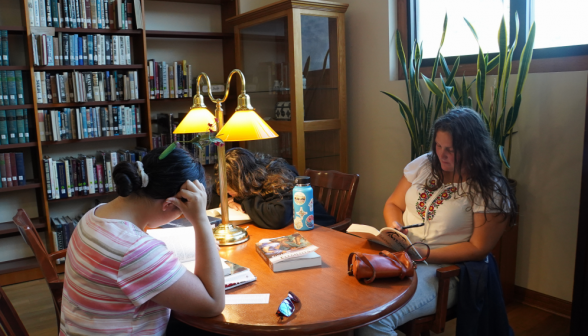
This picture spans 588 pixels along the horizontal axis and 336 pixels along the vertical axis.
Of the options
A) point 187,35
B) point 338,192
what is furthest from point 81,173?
point 338,192

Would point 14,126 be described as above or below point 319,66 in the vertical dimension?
below

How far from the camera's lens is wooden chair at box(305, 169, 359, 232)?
232 centimetres

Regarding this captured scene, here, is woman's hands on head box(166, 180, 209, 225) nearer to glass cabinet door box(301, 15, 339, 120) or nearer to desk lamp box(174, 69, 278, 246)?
desk lamp box(174, 69, 278, 246)

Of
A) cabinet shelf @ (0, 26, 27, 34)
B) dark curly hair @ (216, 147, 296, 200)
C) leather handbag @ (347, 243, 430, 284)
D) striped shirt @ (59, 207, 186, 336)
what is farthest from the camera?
→ cabinet shelf @ (0, 26, 27, 34)

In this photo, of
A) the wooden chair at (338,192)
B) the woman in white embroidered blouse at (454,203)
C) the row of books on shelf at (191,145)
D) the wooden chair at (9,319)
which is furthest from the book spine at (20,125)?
the woman in white embroidered blouse at (454,203)

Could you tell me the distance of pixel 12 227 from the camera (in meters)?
3.25

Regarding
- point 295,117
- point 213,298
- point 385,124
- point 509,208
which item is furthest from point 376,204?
point 213,298

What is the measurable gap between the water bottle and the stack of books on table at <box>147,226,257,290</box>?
Result: 1.39ft

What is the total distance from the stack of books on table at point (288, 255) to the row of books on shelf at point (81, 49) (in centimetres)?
234

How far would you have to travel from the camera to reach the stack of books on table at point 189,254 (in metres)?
1.40

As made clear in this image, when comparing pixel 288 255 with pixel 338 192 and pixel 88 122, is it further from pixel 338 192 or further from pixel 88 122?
pixel 88 122

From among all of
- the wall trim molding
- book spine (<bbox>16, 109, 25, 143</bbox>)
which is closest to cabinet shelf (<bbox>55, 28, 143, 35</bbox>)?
book spine (<bbox>16, 109, 25, 143</bbox>)

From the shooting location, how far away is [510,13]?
2.59m

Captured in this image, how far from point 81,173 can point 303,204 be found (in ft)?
7.14
